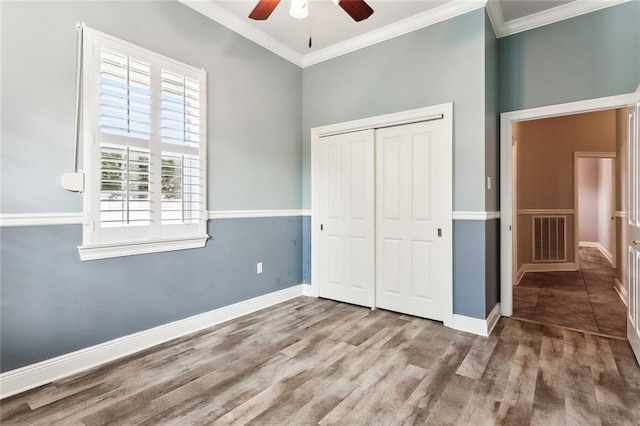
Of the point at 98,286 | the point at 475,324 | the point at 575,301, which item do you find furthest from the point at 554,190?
the point at 98,286

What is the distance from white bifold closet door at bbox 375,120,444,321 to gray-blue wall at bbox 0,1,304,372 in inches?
47.1

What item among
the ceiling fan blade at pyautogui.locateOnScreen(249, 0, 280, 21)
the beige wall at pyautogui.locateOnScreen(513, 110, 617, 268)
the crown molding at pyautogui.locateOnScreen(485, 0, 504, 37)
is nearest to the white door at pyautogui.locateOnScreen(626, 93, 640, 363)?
the crown molding at pyautogui.locateOnScreen(485, 0, 504, 37)

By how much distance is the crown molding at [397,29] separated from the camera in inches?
115

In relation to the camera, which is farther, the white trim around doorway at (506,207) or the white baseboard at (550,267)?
the white baseboard at (550,267)

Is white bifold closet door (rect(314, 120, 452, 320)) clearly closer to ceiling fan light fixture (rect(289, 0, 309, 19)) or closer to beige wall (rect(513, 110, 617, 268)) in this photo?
ceiling fan light fixture (rect(289, 0, 309, 19))

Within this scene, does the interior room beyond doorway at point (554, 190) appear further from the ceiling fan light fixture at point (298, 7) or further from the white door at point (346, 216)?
the ceiling fan light fixture at point (298, 7)

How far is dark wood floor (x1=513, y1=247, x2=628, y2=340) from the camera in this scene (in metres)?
3.11

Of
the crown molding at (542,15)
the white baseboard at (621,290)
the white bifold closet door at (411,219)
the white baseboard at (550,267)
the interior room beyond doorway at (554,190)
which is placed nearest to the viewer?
the crown molding at (542,15)

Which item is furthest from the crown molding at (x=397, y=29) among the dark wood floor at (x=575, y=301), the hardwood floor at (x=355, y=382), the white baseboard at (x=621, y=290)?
the white baseboard at (x=621, y=290)

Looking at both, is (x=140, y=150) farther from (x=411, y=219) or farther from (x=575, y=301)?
(x=575, y=301)

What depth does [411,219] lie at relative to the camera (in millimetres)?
3275

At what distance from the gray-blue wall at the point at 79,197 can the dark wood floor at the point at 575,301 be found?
9.56 ft

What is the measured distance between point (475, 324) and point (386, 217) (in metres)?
1.33

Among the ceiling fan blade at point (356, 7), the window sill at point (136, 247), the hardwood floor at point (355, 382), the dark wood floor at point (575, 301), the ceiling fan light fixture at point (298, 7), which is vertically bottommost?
the hardwood floor at point (355, 382)
